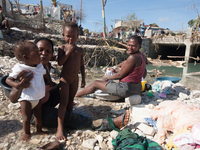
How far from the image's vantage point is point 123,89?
107 inches

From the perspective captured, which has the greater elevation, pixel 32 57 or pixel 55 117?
pixel 32 57

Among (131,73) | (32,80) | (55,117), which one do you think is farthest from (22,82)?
(131,73)

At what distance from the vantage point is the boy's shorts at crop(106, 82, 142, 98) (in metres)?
2.74

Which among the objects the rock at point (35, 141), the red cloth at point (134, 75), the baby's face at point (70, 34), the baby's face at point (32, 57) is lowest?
the rock at point (35, 141)

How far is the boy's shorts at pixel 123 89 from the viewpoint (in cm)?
274

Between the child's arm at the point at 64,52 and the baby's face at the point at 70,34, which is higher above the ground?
the baby's face at the point at 70,34

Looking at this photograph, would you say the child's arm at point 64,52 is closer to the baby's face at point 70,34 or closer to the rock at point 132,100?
the baby's face at point 70,34

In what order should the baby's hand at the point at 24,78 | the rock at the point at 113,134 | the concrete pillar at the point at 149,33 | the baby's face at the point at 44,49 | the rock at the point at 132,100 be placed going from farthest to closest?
the concrete pillar at the point at 149,33
the rock at the point at 132,100
the rock at the point at 113,134
the baby's face at the point at 44,49
the baby's hand at the point at 24,78

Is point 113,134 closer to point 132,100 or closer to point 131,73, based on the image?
point 132,100

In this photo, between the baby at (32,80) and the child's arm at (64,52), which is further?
the child's arm at (64,52)

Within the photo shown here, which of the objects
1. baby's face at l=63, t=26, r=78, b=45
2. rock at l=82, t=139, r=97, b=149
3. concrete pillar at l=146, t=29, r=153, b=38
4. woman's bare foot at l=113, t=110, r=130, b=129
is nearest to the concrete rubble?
rock at l=82, t=139, r=97, b=149

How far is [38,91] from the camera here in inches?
62.2

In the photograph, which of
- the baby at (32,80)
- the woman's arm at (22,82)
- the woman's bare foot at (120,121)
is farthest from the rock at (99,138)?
the woman's arm at (22,82)

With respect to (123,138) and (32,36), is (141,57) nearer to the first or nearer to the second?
(123,138)
